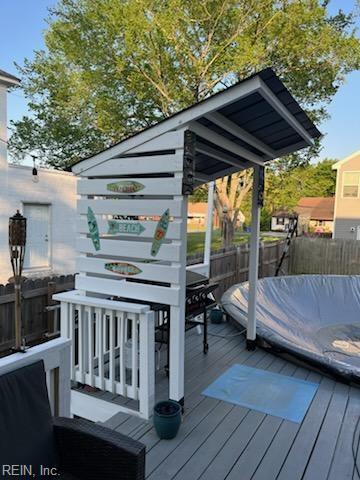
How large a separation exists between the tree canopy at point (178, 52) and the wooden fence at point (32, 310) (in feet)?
25.5

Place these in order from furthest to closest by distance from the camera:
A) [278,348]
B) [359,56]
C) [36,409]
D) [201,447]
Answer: [359,56], [278,348], [201,447], [36,409]

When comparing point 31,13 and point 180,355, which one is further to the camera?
point 31,13

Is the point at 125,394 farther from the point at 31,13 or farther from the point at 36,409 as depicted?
the point at 31,13

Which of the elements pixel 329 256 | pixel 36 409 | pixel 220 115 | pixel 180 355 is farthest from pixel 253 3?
pixel 36 409

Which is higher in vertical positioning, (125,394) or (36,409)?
(36,409)

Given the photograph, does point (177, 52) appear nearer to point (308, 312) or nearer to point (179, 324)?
point (308, 312)

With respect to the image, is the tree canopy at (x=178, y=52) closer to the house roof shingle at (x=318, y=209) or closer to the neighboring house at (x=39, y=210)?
the neighboring house at (x=39, y=210)

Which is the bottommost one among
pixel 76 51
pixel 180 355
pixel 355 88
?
pixel 180 355

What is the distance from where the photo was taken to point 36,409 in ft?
5.56

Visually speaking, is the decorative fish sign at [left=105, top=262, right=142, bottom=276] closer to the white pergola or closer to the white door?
the white pergola

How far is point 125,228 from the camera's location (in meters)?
2.93

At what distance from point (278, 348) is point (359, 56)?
33.1 ft

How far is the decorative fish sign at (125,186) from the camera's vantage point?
2.84 metres

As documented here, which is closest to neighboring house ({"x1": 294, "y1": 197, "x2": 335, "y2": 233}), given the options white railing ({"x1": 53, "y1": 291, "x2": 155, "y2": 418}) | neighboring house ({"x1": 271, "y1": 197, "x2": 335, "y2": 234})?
neighboring house ({"x1": 271, "y1": 197, "x2": 335, "y2": 234})
